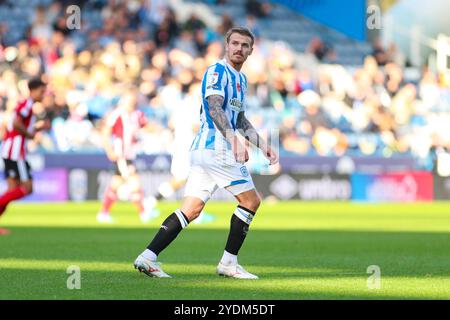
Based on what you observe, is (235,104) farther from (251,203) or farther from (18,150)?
(18,150)

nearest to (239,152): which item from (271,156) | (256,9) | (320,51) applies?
(271,156)

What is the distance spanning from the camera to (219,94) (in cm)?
1005

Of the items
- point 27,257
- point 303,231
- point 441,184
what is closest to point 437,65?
point 441,184

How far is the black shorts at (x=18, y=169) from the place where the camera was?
689 inches

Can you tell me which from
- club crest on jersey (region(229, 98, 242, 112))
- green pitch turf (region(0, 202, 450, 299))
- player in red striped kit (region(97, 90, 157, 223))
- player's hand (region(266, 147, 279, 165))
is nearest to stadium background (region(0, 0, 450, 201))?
green pitch turf (region(0, 202, 450, 299))

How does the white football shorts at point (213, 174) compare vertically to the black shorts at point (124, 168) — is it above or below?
below

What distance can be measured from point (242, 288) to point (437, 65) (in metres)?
27.1

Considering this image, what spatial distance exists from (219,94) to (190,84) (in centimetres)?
1992

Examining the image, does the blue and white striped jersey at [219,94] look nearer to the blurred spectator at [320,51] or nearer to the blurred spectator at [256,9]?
the blurred spectator at [320,51]

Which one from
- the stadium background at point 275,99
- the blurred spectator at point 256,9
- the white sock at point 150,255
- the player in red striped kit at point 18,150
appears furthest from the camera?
the blurred spectator at point 256,9

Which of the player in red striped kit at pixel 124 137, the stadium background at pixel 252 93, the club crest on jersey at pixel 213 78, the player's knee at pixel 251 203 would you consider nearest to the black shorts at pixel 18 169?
the player in red striped kit at pixel 124 137

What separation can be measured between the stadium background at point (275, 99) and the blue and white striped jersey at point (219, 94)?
7.19 m

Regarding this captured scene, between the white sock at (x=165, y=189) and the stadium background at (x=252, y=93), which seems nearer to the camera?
the white sock at (x=165, y=189)

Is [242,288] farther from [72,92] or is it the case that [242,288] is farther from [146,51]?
[146,51]
